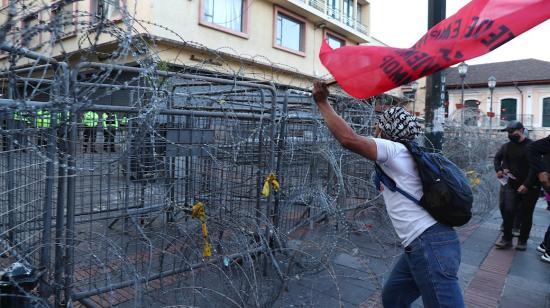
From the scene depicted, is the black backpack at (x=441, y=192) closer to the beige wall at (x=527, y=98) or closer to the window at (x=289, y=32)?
the window at (x=289, y=32)

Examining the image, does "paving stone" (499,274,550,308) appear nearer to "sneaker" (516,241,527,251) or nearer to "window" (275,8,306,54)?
"sneaker" (516,241,527,251)

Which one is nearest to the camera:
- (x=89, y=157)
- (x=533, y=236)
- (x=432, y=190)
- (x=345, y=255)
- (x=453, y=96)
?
(x=432, y=190)

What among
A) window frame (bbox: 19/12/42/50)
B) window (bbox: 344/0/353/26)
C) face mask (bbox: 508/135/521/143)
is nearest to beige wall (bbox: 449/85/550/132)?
window (bbox: 344/0/353/26)

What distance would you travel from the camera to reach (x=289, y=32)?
803 inches

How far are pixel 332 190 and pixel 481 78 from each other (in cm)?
4090

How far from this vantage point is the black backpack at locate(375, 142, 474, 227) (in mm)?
2312

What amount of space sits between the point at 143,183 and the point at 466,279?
3.59 meters

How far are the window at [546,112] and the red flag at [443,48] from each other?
4048 cm

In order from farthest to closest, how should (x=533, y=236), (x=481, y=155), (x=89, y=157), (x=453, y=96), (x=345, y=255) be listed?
(x=453, y=96)
(x=481, y=155)
(x=533, y=236)
(x=345, y=255)
(x=89, y=157)

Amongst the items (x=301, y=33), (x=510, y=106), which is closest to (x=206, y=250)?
(x=301, y=33)

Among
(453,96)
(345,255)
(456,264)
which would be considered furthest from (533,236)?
(453,96)

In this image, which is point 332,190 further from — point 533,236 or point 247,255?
point 533,236

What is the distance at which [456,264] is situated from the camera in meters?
2.33

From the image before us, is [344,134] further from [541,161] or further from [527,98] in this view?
[527,98]
